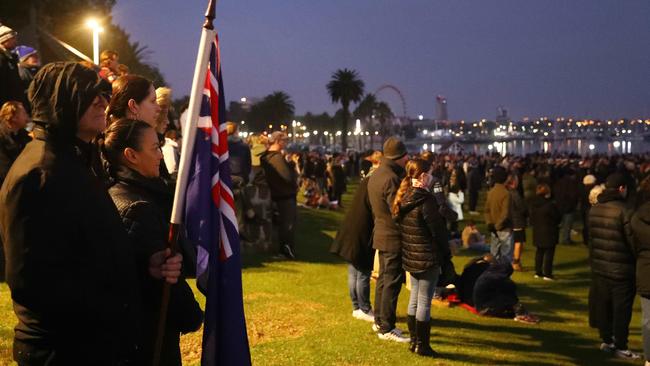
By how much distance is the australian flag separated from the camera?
10.1ft

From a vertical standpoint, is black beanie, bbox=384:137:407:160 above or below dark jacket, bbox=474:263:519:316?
above

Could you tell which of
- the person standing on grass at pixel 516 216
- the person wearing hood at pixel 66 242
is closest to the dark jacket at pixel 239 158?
the person standing on grass at pixel 516 216

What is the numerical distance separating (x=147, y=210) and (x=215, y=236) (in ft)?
1.38

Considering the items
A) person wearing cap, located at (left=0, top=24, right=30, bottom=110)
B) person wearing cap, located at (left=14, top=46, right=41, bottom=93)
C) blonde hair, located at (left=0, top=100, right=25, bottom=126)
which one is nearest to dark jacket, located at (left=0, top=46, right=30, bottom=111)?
person wearing cap, located at (left=0, top=24, right=30, bottom=110)

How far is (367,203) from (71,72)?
5.45m

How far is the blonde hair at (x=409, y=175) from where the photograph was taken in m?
6.54

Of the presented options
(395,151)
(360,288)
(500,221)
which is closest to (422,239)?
(395,151)

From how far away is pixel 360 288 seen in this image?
312 inches

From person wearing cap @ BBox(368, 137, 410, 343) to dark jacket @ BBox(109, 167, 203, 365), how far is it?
4.25 m

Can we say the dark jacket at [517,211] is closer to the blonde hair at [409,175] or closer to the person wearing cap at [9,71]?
the blonde hair at [409,175]

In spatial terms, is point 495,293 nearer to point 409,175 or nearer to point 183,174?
point 409,175

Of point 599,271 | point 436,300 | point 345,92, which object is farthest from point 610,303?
point 345,92

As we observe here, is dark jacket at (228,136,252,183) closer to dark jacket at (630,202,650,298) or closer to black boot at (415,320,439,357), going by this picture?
black boot at (415,320,439,357)

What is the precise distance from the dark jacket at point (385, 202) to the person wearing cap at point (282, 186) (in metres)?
4.45
